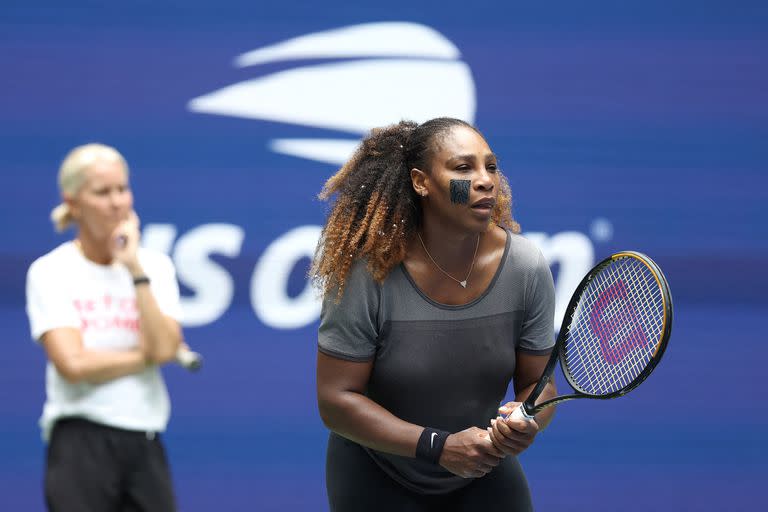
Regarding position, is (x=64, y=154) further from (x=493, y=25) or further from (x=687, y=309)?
(x=687, y=309)

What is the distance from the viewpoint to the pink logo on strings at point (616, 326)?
2.55 m

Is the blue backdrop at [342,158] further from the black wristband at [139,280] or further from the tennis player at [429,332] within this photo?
the black wristband at [139,280]

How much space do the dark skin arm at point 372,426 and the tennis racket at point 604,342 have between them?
4.2 inches

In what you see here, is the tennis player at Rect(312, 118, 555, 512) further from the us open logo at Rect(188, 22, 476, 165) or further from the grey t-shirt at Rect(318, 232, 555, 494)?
the us open logo at Rect(188, 22, 476, 165)

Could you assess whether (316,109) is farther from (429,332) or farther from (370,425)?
(370,425)

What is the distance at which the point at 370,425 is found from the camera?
221cm

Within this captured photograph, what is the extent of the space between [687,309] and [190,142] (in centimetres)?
160

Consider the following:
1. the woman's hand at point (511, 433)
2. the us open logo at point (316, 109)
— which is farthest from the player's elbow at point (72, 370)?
the us open logo at point (316, 109)

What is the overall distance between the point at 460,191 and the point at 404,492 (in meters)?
0.62

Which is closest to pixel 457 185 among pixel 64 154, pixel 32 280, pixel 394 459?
pixel 394 459

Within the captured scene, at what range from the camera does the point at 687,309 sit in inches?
140

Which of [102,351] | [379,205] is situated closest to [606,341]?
[379,205]

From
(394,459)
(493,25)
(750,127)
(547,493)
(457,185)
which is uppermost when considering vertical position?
(493,25)

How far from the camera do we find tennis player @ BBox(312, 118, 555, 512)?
2.24 meters
